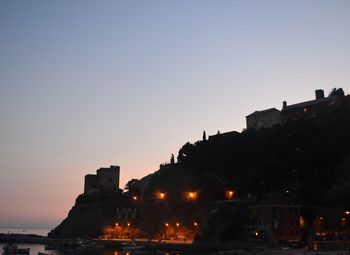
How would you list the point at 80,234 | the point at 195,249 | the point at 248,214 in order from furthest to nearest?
the point at 80,234
the point at 248,214
the point at 195,249

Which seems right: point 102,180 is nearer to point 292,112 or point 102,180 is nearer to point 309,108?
point 292,112

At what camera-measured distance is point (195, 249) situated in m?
71.4

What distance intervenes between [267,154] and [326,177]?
18621mm

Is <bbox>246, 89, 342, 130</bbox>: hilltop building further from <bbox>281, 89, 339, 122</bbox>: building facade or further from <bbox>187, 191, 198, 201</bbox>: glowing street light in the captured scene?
<bbox>187, 191, 198, 201</bbox>: glowing street light

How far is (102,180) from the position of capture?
491ft

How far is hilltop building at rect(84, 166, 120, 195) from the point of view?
14875cm

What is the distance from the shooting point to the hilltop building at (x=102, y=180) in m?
149

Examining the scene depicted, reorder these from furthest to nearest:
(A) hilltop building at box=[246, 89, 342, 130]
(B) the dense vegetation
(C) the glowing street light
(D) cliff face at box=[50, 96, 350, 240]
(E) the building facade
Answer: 1. (A) hilltop building at box=[246, 89, 342, 130]
2. (E) the building facade
3. (C) the glowing street light
4. (B) the dense vegetation
5. (D) cliff face at box=[50, 96, 350, 240]

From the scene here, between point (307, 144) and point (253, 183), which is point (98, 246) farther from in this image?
point (307, 144)

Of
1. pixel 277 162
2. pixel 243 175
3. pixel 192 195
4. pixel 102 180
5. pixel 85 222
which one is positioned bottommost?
pixel 85 222

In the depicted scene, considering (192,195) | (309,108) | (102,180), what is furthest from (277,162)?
(102,180)

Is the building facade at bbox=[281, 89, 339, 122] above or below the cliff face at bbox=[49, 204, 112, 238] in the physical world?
above

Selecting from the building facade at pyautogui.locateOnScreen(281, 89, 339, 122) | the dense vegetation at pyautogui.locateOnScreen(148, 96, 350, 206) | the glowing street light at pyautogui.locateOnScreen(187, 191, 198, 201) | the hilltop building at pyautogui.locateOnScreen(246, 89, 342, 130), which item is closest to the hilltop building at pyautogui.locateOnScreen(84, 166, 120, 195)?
the dense vegetation at pyautogui.locateOnScreen(148, 96, 350, 206)

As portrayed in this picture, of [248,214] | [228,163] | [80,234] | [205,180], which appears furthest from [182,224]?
[80,234]
